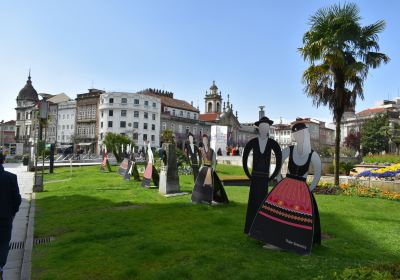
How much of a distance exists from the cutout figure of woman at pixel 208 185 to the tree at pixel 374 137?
66.9m

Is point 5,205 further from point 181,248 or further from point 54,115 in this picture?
point 54,115

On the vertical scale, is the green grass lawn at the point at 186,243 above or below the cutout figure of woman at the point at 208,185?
below

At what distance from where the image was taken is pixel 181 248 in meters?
6.91

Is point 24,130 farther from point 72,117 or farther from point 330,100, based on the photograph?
point 330,100

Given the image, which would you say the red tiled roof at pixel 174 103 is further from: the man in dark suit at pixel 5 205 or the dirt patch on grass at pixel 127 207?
the man in dark suit at pixel 5 205

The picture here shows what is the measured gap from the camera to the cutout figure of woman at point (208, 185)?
1183 cm

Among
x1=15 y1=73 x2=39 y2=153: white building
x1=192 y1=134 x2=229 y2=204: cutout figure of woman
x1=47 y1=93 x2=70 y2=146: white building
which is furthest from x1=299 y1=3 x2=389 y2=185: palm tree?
x1=15 y1=73 x2=39 y2=153: white building

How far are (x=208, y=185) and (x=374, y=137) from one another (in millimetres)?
68317

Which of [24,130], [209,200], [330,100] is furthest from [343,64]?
[24,130]

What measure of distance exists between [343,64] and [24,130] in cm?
10423

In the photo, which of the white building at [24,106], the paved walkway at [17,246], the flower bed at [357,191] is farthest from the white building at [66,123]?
the flower bed at [357,191]

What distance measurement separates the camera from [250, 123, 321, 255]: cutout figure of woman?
6570 mm

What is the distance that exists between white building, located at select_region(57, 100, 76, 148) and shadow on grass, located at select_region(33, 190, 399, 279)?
3191 inches

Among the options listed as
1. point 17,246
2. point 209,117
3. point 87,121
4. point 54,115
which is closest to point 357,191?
point 17,246
